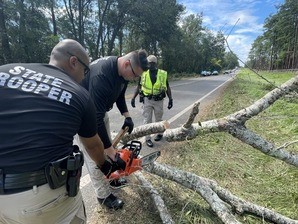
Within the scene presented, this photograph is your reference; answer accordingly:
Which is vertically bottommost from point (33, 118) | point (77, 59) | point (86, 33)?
point (33, 118)

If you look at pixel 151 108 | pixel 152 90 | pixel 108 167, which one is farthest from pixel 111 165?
pixel 151 108

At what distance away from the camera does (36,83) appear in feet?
5.25

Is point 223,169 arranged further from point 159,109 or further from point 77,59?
point 77,59

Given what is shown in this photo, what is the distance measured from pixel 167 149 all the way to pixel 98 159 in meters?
2.92

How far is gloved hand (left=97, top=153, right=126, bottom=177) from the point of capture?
2.29 metres

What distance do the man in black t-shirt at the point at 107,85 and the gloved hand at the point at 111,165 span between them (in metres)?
0.09

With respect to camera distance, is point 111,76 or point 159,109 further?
point 159,109

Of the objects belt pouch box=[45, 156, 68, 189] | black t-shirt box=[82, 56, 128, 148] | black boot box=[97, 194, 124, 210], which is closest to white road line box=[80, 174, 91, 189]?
black boot box=[97, 194, 124, 210]

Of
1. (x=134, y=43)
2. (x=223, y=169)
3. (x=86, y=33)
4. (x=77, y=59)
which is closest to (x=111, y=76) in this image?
(x=77, y=59)

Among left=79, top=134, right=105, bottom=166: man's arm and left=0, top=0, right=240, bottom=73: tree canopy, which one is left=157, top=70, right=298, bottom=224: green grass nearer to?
left=79, top=134, right=105, bottom=166: man's arm

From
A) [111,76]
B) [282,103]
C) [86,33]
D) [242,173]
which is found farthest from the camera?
[86,33]

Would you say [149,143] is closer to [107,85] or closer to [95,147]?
[107,85]

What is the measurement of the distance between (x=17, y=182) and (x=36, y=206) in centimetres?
19

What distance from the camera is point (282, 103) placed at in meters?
8.38
